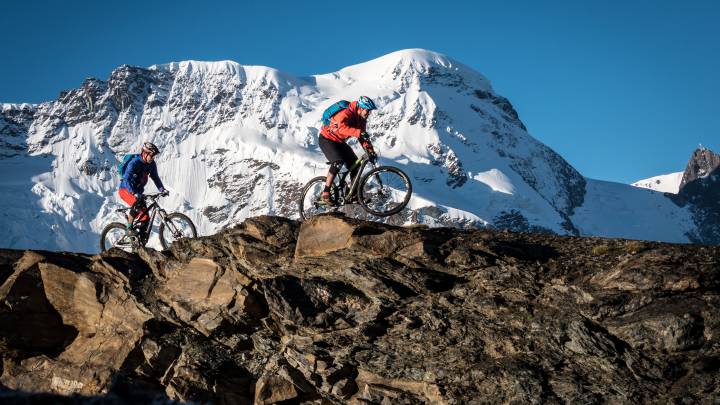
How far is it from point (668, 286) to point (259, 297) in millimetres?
9782

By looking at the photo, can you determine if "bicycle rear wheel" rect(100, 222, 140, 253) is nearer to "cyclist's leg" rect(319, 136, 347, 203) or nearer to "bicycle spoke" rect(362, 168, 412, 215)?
"cyclist's leg" rect(319, 136, 347, 203)

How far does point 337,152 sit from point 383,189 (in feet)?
5.89

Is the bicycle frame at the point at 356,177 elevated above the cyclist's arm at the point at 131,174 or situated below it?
above

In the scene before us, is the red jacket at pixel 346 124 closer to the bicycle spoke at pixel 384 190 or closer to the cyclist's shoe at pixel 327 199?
the bicycle spoke at pixel 384 190

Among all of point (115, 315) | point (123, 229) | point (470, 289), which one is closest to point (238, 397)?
point (115, 315)

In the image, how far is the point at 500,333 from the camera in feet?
48.6

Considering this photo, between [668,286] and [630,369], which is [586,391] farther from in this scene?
[668,286]

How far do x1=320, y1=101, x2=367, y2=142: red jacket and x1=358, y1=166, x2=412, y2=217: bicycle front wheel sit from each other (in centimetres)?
124

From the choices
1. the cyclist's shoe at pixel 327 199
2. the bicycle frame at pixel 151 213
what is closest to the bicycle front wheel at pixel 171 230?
the bicycle frame at pixel 151 213

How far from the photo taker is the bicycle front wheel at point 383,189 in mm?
19172

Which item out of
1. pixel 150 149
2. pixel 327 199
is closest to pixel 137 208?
pixel 150 149

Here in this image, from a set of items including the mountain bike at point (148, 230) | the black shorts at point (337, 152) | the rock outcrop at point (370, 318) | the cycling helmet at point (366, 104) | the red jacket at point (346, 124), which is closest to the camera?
the rock outcrop at point (370, 318)

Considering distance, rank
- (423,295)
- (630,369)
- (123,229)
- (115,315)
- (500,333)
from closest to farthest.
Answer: (630,369) < (500,333) < (423,295) < (115,315) < (123,229)

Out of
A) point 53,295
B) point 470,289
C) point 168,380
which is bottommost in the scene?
point 168,380
